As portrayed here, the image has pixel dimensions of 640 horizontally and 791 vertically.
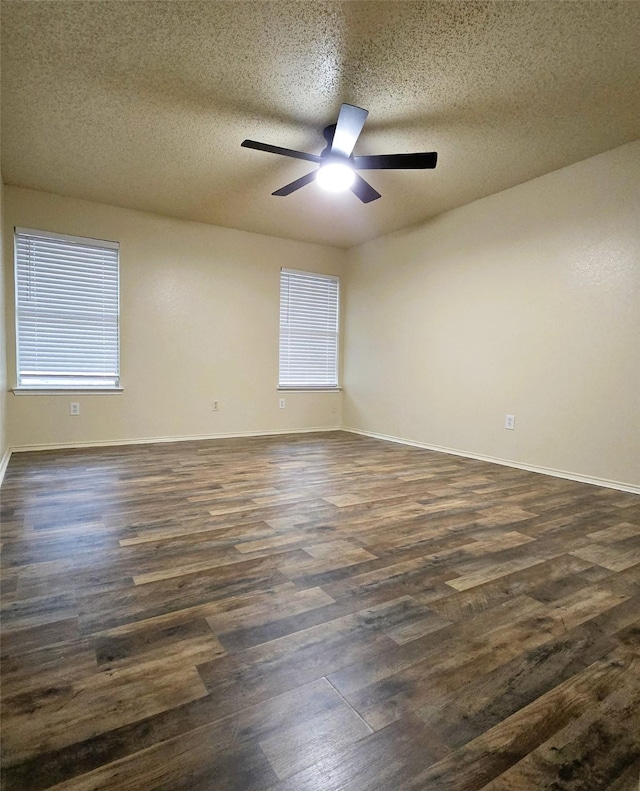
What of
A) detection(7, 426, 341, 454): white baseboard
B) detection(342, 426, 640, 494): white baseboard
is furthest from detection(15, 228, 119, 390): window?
detection(342, 426, 640, 494): white baseboard

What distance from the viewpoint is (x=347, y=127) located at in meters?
2.54

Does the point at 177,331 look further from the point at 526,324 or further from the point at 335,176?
the point at 526,324

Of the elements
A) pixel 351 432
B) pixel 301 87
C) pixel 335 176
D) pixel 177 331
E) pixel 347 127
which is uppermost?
pixel 301 87

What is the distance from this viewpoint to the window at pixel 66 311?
4156 millimetres

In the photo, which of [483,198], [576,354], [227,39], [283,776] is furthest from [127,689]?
[483,198]

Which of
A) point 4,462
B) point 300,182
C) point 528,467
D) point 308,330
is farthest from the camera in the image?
point 308,330

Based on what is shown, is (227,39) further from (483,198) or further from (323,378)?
(323,378)

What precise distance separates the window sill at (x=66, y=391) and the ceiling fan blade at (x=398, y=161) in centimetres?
329

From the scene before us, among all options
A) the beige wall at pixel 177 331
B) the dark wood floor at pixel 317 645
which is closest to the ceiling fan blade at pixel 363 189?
the dark wood floor at pixel 317 645

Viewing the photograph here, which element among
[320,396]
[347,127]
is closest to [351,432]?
[320,396]

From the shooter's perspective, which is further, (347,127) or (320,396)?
(320,396)

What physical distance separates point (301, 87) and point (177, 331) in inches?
118

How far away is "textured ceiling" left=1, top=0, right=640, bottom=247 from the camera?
6.58ft

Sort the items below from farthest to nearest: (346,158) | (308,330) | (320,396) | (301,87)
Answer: (320,396), (308,330), (346,158), (301,87)
